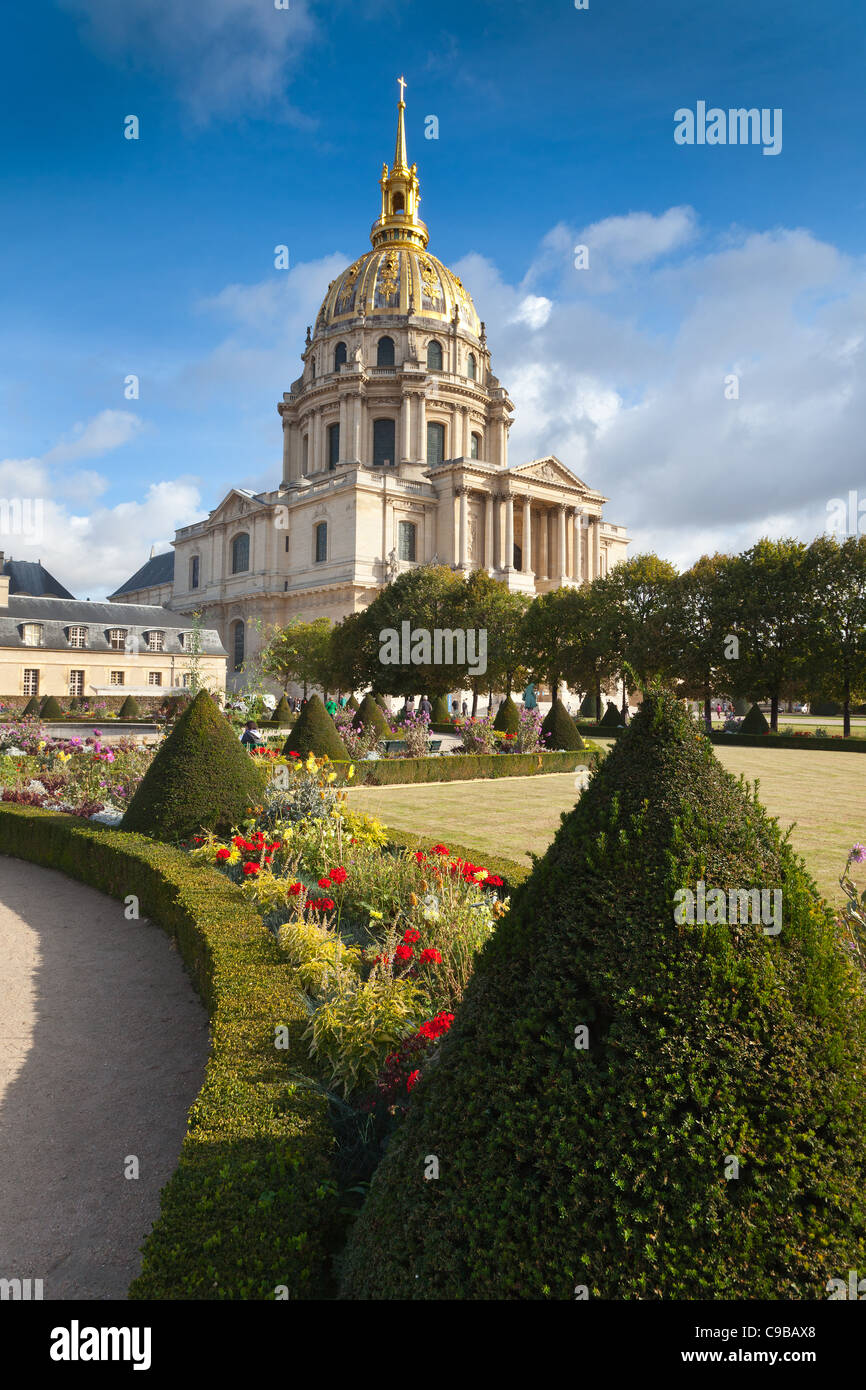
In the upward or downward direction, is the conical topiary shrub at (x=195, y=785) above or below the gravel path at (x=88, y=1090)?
above

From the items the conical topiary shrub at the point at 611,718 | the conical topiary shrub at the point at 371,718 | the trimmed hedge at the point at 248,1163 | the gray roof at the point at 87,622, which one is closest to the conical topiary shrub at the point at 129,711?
the gray roof at the point at 87,622

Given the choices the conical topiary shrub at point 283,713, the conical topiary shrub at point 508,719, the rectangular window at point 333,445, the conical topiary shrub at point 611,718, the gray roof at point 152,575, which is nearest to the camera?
the conical topiary shrub at point 508,719

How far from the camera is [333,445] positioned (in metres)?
70.7

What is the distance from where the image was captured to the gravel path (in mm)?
3225

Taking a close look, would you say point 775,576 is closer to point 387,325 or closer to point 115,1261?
point 115,1261

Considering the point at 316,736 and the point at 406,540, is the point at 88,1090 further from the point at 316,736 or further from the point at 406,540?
the point at 406,540

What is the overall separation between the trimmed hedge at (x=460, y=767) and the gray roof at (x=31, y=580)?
61.7m

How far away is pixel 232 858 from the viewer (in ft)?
23.9

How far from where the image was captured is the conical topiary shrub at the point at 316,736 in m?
16.9

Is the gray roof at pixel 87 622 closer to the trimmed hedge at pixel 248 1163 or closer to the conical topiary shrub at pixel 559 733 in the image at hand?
the conical topiary shrub at pixel 559 733

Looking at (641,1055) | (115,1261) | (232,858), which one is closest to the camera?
(641,1055)

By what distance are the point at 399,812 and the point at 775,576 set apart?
24.4 metres

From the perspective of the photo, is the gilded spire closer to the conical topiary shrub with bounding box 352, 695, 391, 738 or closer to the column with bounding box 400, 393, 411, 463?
the column with bounding box 400, 393, 411, 463
